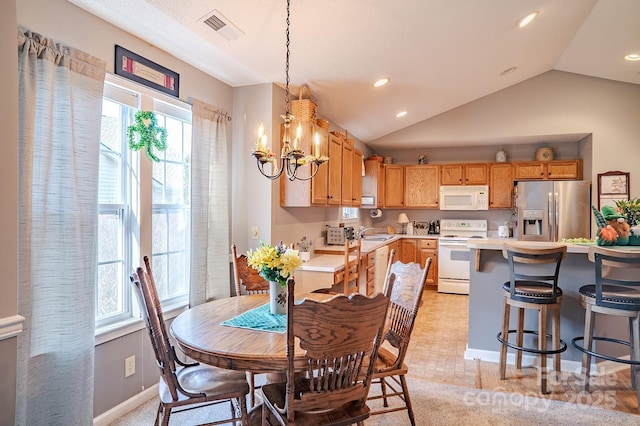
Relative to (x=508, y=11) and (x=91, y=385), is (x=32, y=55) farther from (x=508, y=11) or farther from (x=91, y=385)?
(x=508, y=11)

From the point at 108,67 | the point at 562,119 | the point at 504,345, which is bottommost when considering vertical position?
the point at 504,345

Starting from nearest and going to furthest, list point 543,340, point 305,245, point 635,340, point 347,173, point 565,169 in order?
point 635,340 → point 543,340 → point 305,245 → point 347,173 → point 565,169

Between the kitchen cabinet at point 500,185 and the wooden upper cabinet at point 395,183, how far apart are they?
1.48 meters

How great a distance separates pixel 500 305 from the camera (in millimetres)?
3410

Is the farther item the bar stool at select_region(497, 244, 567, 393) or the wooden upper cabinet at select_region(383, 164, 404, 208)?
the wooden upper cabinet at select_region(383, 164, 404, 208)

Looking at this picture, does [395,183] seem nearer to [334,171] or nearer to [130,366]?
[334,171]

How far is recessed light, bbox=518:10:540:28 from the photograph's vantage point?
3.43 meters

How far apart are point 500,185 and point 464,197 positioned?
23.4 inches

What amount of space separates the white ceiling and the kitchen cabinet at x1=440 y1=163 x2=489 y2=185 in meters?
1.39

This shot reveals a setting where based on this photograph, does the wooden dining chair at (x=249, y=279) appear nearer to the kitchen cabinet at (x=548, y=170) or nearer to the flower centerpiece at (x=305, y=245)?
the flower centerpiece at (x=305, y=245)

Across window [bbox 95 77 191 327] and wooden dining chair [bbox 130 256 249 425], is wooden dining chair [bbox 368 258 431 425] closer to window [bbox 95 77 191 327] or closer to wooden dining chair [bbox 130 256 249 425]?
wooden dining chair [bbox 130 256 249 425]

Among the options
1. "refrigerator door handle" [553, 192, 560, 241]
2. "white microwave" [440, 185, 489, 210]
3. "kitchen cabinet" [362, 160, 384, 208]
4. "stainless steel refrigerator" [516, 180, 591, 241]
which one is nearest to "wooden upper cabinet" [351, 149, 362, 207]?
"kitchen cabinet" [362, 160, 384, 208]

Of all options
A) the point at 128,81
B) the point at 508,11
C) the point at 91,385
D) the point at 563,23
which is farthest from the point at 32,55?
the point at 563,23

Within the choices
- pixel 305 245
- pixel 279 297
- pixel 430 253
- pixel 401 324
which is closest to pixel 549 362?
pixel 401 324
